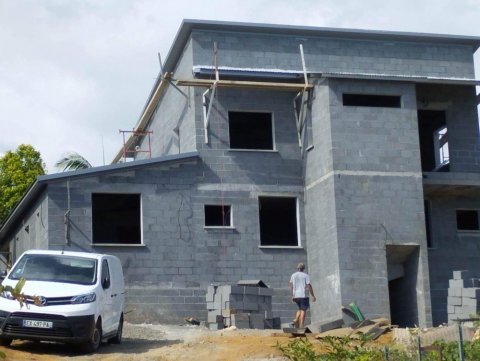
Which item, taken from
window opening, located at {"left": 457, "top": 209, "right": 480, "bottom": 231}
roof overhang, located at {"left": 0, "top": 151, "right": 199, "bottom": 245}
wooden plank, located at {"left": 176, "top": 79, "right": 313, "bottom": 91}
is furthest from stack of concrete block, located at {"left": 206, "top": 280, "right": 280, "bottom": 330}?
window opening, located at {"left": 457, "top": 209, "right": 480, "bottom": 231}

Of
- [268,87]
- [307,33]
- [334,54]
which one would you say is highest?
[307,33]

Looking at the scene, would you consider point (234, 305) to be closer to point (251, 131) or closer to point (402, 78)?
point (251, 131)

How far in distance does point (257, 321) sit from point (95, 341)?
705 centimetres

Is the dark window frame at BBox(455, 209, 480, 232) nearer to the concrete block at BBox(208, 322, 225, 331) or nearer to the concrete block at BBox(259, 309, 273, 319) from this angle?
the concrete block at BBox(259, 309, 273, 319)

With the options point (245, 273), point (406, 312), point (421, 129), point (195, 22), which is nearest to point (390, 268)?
point (406, 312)

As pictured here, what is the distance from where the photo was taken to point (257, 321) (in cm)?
2508

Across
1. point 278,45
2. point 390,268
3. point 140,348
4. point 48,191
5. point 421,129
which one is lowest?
point 140,348

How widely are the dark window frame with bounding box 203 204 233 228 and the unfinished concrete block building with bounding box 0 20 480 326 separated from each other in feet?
0.11

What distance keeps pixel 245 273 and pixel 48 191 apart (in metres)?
5.90

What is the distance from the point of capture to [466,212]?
1209 inches

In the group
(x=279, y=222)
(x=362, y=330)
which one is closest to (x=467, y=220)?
(x=279, y=222)

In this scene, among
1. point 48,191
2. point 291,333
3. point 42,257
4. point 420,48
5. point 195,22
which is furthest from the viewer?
point 420,48

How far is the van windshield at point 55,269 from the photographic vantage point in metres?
19.3

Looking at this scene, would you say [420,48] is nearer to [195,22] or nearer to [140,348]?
[195,22]
